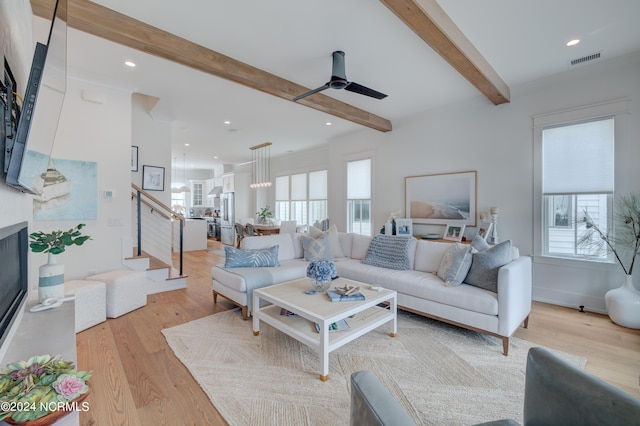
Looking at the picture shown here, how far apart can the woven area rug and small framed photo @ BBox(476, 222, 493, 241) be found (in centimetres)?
170

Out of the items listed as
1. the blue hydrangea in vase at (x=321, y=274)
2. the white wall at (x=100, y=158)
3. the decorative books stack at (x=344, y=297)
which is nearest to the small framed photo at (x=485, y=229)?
the decorative books stack at (x=344, y=297)

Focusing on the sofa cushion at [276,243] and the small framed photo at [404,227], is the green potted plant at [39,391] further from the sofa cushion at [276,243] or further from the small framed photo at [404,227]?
the small framed photo at [404,227]

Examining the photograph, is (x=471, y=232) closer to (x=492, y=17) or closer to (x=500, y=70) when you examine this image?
(x=500, y=70)

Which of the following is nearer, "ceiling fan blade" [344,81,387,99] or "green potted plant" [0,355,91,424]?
"green potted plant" [0,355,91,424]

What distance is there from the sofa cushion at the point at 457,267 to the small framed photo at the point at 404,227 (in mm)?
1868

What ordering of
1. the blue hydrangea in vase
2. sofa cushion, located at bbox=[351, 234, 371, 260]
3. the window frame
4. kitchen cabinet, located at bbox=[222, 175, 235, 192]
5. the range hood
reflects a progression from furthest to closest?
the range hood → kitchen cabinet, located at bbox=[222, 175, 235, 192] → sofa cushion, located at bbox=[351, 234, 371, 260] → the window frame → the blue hydrangea in vase

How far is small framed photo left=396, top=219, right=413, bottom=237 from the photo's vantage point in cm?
495

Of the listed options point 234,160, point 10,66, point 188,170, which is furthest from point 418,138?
point 188,170

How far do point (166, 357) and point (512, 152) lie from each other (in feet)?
16.0

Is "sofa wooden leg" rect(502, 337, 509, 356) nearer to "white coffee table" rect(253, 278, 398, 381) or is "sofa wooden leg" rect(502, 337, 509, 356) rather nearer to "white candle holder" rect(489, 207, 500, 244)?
"white coffee table" rect(253, 278, 398, 381)

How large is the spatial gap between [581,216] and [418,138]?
2582mm

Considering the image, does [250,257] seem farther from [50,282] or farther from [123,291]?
[50,282]

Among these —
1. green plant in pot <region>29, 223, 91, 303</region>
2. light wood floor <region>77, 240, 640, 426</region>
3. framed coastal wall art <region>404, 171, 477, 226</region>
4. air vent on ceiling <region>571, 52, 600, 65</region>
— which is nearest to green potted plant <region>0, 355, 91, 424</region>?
light wood floor <region>77, 240, 640, 426</region>

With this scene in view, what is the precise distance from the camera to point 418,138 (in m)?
5.09
